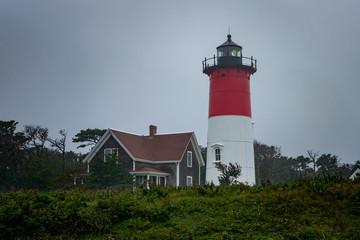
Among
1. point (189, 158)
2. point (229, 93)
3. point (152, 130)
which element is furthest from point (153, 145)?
point (229, 93)

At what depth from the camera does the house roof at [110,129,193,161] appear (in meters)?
35.6

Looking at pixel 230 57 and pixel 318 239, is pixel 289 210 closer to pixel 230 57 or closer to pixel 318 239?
pixel 318 239

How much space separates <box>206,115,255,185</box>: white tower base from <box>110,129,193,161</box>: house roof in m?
3.64

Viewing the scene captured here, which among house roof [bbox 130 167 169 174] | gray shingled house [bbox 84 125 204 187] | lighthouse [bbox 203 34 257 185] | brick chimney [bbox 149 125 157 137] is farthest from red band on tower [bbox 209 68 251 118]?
brick chimney [bbox 149 125 157 137]

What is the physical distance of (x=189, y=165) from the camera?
37656mm

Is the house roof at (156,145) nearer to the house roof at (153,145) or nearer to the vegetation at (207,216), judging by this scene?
the house roof at (153,145)

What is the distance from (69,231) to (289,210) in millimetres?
5367

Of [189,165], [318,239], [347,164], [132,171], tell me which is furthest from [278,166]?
[318,239]

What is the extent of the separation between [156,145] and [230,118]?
7.47 meters

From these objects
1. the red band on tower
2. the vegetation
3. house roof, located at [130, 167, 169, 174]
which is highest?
the red band on tower

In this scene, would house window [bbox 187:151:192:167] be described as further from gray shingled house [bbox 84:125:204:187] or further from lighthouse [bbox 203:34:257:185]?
lighthouse [bbox 203:34:257:185]

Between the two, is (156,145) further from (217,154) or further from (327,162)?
(327,162)

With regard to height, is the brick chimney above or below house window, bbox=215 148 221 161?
above

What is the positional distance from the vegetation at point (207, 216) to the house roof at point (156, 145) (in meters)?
21.2
